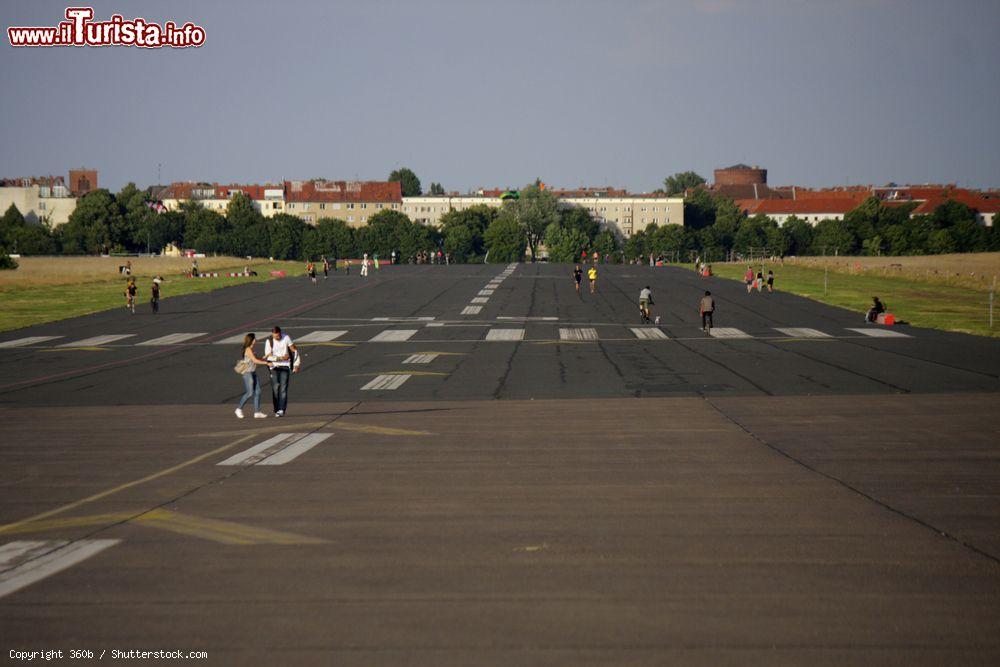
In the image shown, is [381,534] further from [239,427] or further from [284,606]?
[239,427]

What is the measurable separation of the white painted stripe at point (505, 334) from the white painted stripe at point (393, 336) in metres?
3.85

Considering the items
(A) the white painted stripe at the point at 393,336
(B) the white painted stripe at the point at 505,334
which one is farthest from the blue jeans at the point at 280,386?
(B) the white painted stripe at the point at 505,334

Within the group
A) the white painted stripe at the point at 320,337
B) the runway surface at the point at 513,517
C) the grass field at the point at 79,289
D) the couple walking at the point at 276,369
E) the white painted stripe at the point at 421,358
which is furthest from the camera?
the grass field at the point at 79,289

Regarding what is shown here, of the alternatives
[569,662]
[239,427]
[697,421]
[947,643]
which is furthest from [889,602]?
[239,427]

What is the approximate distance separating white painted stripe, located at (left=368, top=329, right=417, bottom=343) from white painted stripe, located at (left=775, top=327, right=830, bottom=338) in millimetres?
18268

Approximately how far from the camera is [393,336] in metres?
49.5

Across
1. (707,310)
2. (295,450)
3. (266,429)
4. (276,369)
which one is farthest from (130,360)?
(707,310)

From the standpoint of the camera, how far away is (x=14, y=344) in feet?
156

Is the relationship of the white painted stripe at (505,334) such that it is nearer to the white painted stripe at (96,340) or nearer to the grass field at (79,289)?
the white painted stripe at (96,340)

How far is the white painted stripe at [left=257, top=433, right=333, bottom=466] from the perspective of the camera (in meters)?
18.2

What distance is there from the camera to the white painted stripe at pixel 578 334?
48.3 m

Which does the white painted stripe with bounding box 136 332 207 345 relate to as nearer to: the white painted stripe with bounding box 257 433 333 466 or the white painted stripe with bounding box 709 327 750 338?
the white painted stripe with bounding box 709 327 750 338

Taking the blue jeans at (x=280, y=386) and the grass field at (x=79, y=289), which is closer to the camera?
the blue jeans at (x=280, y=386)

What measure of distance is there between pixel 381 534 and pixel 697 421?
11915 mm
